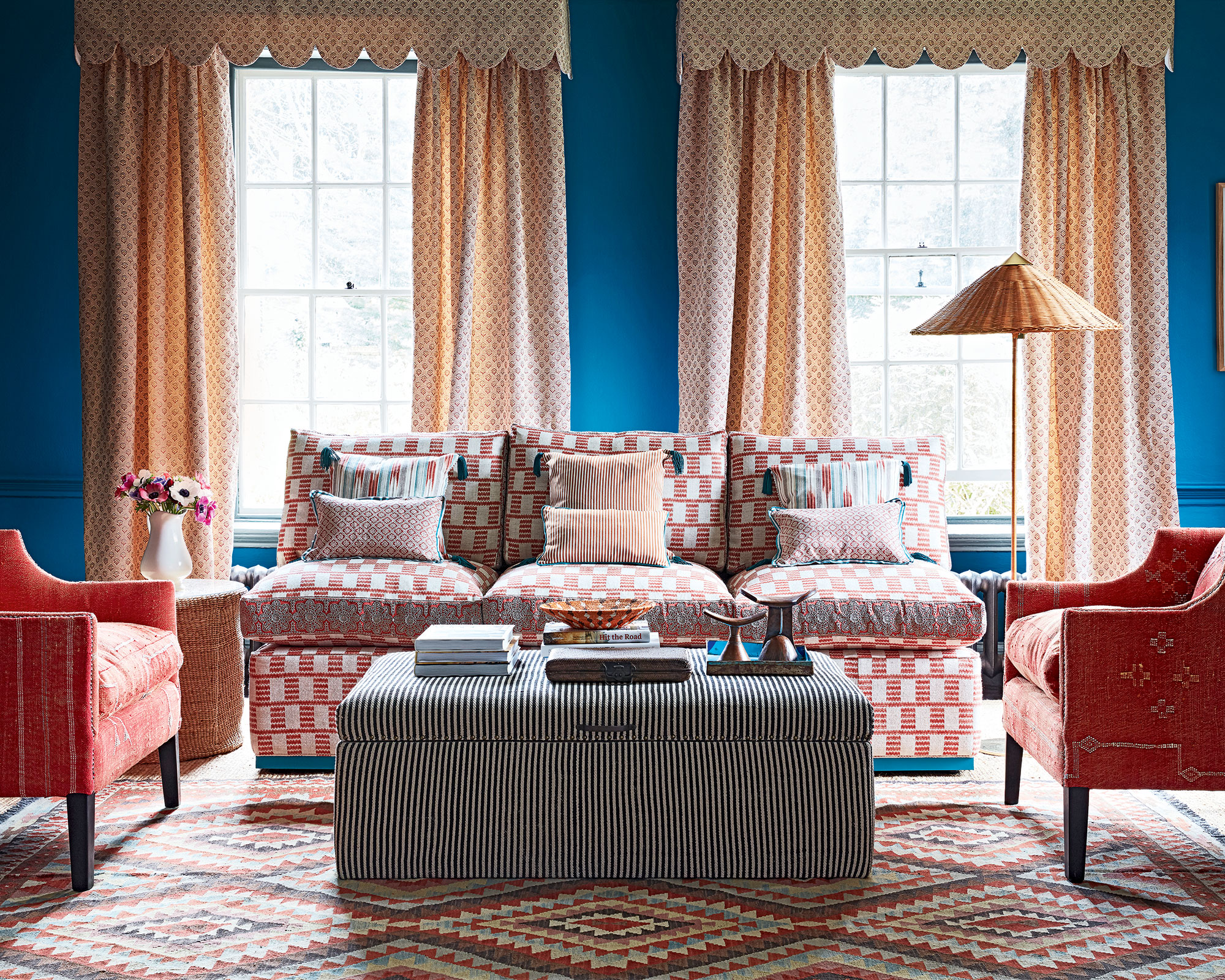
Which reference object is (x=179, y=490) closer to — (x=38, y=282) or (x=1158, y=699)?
(x=38, y=282)

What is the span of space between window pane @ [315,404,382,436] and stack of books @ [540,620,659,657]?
244 centimetres

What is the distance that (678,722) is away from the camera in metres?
2.42

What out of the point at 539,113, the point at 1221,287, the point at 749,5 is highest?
the point at 749,5

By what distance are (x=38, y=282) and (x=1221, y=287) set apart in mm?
5233

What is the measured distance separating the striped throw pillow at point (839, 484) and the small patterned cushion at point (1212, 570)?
3.73ft

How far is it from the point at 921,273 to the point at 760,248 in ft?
2.67

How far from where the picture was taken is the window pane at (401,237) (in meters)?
4.93

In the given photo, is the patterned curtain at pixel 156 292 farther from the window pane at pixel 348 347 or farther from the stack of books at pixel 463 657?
the stack of books at pixel 463 657

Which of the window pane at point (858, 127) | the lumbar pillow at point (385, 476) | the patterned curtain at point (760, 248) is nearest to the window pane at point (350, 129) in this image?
the patterned curtain at point (760, 248)

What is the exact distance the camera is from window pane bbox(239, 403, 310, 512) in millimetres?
5008

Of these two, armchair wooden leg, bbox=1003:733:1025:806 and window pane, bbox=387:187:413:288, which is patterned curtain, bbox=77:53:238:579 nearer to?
window pane, bbox=387:187:413:288

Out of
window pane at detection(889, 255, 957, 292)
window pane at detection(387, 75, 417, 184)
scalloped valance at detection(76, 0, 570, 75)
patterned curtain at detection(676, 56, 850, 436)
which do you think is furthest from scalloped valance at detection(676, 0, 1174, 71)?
window pane at detection(387, 75, 417, 184)

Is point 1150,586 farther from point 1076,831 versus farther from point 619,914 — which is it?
point 619,914

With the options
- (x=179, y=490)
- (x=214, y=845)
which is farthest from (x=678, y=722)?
(x=179, y=490)
